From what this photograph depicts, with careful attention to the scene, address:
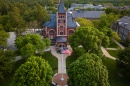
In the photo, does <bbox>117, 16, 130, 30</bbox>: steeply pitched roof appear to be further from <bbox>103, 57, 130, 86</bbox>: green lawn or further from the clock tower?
the clock tower

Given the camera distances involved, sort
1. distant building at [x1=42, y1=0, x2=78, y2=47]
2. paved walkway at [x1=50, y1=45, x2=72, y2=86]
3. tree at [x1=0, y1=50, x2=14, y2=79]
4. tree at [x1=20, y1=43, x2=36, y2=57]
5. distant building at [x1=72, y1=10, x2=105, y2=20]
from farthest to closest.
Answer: distant building at [x1=72, y1=10, x2=105, y2=20], distant building at [x1=42, y1=0, x2=78, y2=47], tree at [x1=20, y1=43, x2=36, y2=57], paved walkway at [x1=50, y1=45, x2=72, y2=86], tree at [x1=0, y1=50, x2=14, y2=79]

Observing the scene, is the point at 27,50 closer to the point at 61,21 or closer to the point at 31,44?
the point at 31,44

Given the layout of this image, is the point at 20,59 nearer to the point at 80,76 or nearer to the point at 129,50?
the point at 80,76

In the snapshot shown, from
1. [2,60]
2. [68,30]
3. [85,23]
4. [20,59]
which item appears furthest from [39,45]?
[85,23]

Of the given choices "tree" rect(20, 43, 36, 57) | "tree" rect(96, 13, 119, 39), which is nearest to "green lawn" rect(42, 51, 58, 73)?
"tree" rect(20, 43, 36, 57)

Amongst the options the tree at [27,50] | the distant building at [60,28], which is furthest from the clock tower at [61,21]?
the tree at [27,50]
